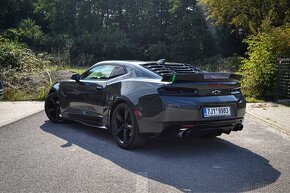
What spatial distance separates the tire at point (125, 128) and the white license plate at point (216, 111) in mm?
1062

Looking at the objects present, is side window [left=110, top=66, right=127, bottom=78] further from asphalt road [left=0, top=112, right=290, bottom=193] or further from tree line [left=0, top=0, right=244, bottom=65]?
tree line [left=0, top=0, right=244, bottom=65]

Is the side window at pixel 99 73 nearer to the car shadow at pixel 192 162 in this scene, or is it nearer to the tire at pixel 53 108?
the car shadow at pixel 192 162

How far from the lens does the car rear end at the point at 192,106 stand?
5.45m

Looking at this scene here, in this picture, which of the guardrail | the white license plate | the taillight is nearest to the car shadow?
the white license plate

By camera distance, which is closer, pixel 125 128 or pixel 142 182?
pixel 142 182

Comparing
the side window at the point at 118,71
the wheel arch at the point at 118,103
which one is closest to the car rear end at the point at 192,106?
the wheel arch at the point at 118,103

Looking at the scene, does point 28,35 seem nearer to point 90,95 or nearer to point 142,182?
point 90,95

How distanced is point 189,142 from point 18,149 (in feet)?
9.44

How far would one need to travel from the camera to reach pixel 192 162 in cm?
536

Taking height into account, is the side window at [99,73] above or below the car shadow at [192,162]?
above

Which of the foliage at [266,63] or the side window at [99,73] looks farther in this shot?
the foliage at [266,63]

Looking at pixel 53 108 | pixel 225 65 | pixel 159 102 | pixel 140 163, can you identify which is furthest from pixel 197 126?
pixel 225 65

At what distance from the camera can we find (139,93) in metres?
5.82

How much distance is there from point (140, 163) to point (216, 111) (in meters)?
1.41
